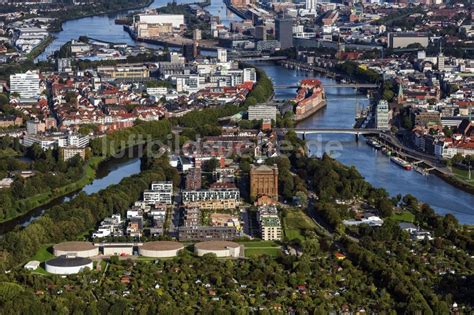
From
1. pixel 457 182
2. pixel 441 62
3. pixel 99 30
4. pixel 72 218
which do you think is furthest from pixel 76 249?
pixel 99 30

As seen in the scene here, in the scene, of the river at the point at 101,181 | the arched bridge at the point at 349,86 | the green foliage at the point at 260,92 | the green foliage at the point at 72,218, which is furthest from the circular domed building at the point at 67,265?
the arched bridge at the point at 349,86

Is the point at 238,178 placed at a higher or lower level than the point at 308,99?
lower

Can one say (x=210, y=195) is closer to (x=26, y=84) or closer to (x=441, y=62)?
(x=26, y=84)

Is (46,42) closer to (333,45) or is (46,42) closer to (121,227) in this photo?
(333,45)

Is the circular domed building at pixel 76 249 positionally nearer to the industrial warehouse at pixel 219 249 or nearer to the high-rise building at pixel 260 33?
the industrial warehouse at pixel 219 249

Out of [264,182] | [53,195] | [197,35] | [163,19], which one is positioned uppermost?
[163,19]

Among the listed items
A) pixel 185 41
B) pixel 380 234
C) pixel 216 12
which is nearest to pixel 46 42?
pixel 185 41

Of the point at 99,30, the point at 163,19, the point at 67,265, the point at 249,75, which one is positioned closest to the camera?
the point at 67,265
